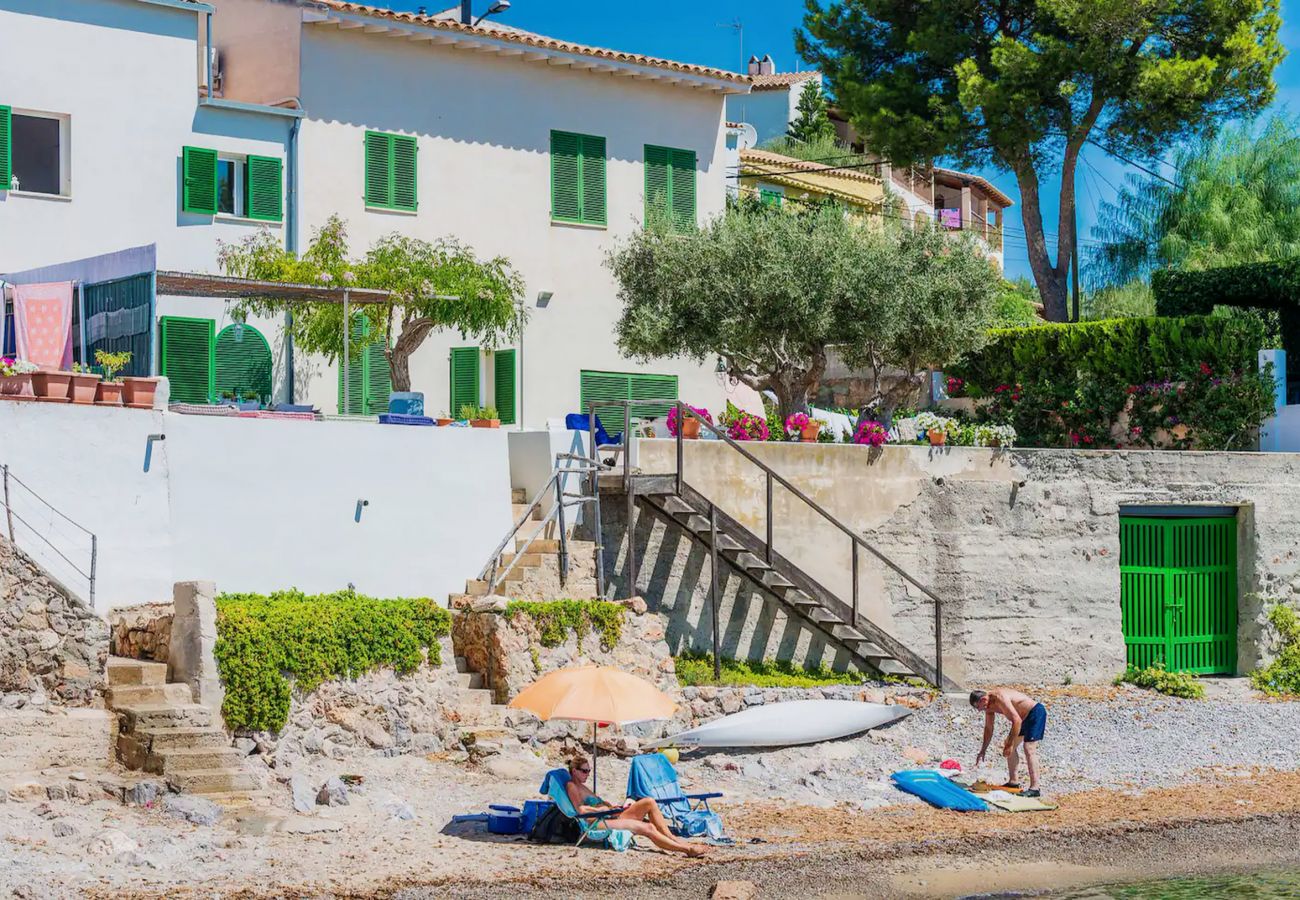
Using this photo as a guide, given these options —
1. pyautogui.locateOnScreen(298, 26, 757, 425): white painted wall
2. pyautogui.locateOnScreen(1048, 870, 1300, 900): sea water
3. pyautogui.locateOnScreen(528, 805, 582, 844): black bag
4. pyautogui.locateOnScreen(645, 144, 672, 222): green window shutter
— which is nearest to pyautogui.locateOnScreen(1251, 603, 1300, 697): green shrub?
pyautogui.locateOnScreen(1048, 870, 1300, 900): sea water

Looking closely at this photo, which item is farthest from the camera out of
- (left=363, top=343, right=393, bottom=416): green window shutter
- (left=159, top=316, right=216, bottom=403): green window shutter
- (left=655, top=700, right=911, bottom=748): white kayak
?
(left=363, top=343, right=393, bottom=416): green window shutter

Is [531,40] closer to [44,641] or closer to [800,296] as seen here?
[800,296]

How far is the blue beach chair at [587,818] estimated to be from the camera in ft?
48.6

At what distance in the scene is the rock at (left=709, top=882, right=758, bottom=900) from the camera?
13.7 metres

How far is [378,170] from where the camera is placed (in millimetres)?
25828

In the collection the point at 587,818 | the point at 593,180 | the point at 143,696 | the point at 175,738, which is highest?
the point at 593,180

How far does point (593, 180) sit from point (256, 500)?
1141 cm

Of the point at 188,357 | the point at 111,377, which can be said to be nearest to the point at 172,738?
the point at 111,377

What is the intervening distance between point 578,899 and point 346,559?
6.96 m

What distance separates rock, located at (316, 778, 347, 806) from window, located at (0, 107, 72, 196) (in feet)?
37.0

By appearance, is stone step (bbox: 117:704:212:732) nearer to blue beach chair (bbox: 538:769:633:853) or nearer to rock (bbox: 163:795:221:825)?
rock (bbox: 163:795:221:825)

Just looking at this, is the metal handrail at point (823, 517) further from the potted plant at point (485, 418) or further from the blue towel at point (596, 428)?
the potted plant at point (485, 418)

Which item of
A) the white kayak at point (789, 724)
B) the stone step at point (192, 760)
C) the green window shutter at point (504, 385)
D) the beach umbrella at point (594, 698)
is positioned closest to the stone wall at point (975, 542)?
the white kayak at point (789, 724)

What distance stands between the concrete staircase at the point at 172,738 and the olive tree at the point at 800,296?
11077mm
